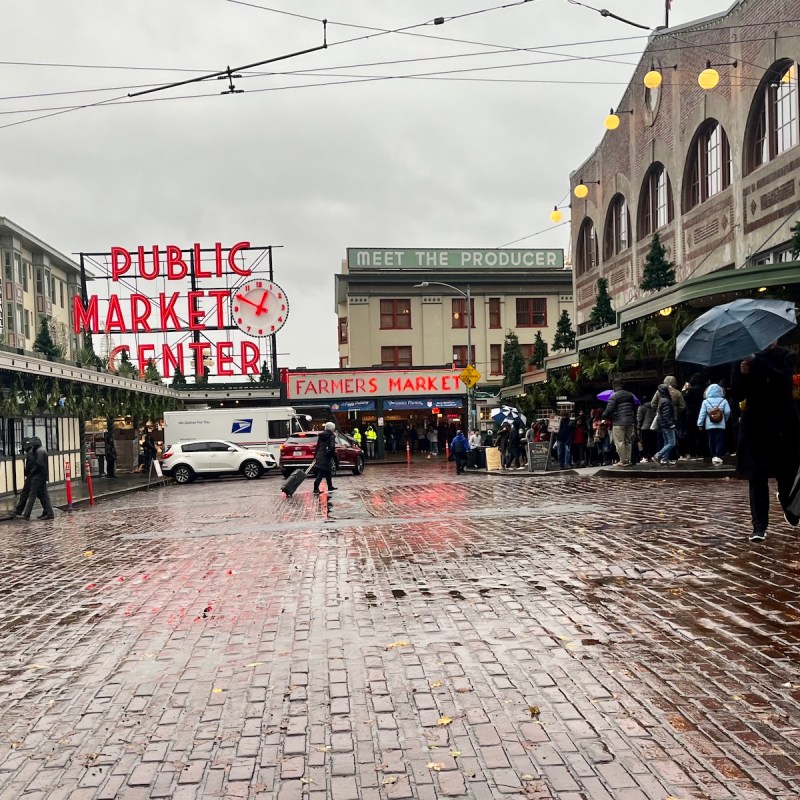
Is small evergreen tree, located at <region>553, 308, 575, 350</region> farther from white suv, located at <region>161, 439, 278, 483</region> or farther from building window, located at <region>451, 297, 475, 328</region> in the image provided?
building window, located at <region>451, 297, 475, 328</region>

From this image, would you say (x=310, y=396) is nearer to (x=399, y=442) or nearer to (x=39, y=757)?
(x=399, y=442)

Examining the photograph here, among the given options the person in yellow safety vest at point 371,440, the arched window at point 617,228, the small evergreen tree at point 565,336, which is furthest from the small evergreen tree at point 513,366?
the arched window at point 617,228

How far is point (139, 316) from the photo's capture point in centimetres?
4797

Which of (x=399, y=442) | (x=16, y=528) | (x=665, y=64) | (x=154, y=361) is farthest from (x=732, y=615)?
(x=399, y=442)

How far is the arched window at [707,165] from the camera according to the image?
88.9 ft

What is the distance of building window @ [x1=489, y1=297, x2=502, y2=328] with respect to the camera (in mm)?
62406

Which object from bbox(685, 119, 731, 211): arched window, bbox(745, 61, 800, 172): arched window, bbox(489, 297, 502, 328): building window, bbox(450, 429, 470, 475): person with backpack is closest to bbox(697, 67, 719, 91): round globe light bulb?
bbox(745, 61, 800, 172): arched window

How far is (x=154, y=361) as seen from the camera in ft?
157

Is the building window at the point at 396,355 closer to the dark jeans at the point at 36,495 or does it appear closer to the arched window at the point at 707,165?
the arched window at the point at 707,165

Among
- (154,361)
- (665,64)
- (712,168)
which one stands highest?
(665,64)

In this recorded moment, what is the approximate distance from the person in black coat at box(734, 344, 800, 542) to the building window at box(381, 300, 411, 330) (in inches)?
2062

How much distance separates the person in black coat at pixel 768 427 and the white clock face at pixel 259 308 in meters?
41.3

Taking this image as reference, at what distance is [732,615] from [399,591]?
2745 mm

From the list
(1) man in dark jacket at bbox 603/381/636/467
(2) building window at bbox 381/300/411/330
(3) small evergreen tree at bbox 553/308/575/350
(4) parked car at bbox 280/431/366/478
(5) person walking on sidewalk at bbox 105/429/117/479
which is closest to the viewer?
(1) man in dark jacket at bbox 603/381/636/467
